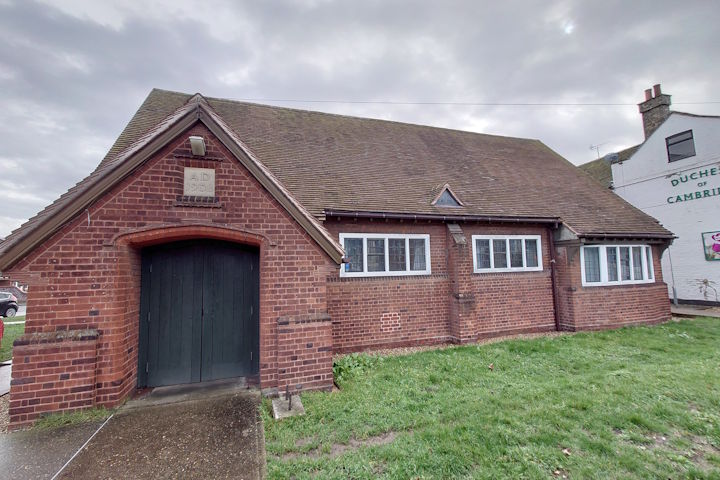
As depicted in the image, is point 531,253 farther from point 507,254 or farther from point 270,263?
point 270,263

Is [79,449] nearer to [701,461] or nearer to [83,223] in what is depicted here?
[83,223]

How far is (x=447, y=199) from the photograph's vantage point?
9.80 metres

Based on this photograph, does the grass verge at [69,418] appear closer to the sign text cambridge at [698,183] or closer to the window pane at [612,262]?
the window pane at [612,262]

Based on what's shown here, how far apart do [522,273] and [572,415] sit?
6.34m

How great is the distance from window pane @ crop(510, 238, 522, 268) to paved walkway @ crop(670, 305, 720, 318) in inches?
332

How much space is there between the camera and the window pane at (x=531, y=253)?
410 inches

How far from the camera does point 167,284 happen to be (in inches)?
225

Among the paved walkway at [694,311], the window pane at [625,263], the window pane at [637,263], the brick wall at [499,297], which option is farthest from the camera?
the paved walkway at [694,311]

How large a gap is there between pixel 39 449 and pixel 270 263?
348cm

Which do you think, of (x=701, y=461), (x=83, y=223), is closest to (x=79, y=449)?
(x=83, y=223)

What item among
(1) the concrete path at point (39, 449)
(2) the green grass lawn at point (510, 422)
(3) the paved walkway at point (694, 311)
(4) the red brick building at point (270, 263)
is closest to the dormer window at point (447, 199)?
(4) the red brick building at point (270, 263)

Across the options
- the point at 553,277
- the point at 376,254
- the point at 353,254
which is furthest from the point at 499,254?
the point at 353,254

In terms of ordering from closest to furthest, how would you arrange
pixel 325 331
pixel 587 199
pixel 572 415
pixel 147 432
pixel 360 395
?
pixel 147 432, pixel 572 415, pixel 360 395, pixel 325 331, pixel 587 199

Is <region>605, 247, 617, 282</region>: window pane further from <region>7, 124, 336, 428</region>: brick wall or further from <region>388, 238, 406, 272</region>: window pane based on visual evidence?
<region>7, 124, 336, 428</region>: brick wall
